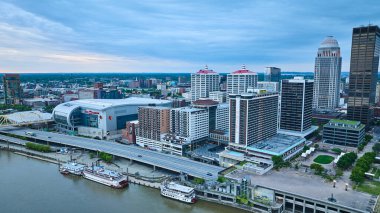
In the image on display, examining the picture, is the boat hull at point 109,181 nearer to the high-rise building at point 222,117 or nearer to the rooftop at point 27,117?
the high-rise building at point 222,117

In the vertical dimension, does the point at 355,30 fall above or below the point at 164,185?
above

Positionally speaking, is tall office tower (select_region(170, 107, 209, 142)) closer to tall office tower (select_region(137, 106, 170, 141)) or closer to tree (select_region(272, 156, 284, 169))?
tall office tower (select_region(137, 106, 170, 141))

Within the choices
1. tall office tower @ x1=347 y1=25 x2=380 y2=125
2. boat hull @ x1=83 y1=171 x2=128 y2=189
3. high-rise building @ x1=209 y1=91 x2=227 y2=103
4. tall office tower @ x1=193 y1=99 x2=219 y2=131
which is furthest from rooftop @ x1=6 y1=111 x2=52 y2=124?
tall office tower @ x1=347 y1=25 x2=380 y2=125

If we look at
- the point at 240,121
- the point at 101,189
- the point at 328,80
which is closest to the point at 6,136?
the point at 101,189

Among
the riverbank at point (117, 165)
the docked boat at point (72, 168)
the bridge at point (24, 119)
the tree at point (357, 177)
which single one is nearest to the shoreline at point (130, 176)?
the riverbank at point (117, 165)

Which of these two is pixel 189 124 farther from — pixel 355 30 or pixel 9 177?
pixel 355 30

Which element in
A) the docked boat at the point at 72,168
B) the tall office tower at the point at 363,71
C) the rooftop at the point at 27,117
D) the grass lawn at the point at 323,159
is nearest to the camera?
the docked boat at the point at 72,168
